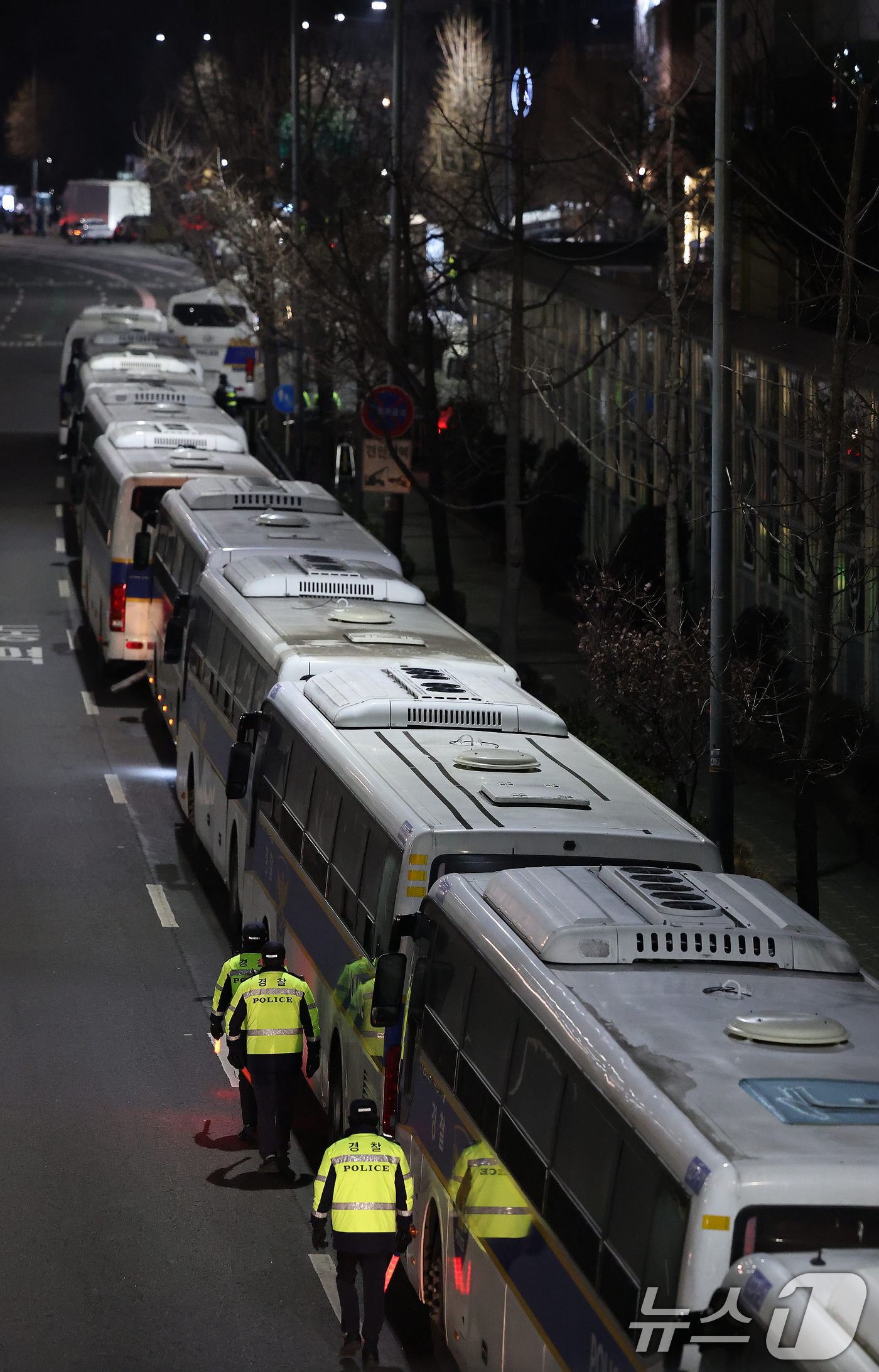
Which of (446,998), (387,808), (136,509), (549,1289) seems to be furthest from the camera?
(136,509)

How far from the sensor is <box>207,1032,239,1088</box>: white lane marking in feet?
43.7

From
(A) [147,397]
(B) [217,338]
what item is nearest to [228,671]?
(A) [147,397]

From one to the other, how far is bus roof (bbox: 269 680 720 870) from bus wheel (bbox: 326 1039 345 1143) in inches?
65.3

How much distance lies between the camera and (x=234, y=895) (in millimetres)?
16531

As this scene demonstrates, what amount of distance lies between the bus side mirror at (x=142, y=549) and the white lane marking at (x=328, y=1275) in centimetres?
1415

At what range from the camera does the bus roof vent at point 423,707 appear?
509 inches

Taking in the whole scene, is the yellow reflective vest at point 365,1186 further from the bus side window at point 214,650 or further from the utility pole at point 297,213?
the utility pole at point 297,213

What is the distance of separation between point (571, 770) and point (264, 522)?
9185mm

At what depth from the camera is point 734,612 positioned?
952 inches

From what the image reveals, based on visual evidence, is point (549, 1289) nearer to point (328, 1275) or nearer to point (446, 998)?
point (446, 998)

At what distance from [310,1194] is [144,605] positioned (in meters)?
14.1

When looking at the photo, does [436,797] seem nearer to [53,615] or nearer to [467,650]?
[467,650]

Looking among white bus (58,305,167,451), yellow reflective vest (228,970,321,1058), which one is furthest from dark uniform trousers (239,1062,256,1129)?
white bus (58,305,167,451)

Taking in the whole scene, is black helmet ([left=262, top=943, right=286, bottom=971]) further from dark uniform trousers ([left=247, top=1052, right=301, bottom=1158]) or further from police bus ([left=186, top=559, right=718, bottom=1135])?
dark uniform trousers ([left=247, top=1052, right=301, bottom=1158])
